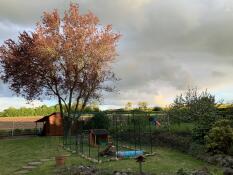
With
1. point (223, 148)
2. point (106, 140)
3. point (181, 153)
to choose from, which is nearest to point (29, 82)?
point (106, 140)

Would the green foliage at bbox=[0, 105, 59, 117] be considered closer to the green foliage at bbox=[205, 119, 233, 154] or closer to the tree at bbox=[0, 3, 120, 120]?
the tree at bbox=[0, 3, 120, 120]

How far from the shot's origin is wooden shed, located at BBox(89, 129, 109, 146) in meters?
20.4

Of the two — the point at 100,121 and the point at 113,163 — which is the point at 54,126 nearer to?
the point at 100,121

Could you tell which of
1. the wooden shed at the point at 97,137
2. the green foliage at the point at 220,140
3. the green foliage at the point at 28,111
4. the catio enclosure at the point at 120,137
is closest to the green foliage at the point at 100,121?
the catio enclosure at the point at 120,137

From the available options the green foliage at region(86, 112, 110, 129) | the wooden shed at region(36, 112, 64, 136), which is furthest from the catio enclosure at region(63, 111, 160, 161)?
the wooden shed at region(36, 112, 64, 136)

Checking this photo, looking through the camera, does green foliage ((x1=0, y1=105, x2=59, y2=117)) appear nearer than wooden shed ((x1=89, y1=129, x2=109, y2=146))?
No

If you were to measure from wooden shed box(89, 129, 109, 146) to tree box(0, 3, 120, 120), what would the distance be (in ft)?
22.3

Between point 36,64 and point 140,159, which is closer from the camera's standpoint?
point 140,159

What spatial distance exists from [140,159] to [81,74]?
17859mm

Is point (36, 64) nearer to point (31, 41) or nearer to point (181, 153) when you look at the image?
point (31, 41)

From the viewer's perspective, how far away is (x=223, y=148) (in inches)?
610

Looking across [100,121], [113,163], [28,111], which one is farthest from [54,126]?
[28,111]

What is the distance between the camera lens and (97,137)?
2059 centimetres

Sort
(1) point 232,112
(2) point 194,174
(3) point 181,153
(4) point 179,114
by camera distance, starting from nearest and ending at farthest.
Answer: (2) point 194,174 < (3) point 181,153 < (1) point 232,112 < (4) point 179,114
